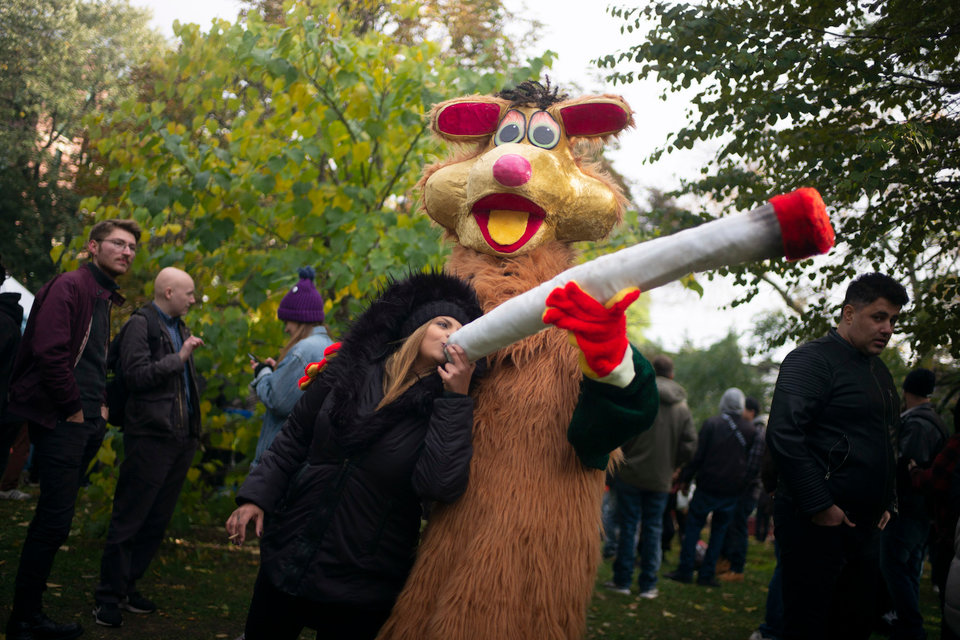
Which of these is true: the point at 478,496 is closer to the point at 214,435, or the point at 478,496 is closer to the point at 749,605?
the point at 214,435

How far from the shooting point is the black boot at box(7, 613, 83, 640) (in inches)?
142

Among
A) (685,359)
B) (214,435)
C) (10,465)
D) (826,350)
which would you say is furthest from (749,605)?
(685,359)

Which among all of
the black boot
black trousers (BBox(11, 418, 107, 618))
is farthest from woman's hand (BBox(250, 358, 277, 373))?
the black boot

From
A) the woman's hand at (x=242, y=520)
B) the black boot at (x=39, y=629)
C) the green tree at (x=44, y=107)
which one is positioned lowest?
the black boot at (x=39, y=629)

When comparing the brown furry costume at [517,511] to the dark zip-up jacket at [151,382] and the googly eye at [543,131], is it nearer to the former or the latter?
the googly eye at [543,131]

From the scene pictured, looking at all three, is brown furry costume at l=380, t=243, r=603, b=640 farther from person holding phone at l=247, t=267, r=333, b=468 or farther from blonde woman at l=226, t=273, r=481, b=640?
person holding phone at l=247, t=267, r=333, b=468

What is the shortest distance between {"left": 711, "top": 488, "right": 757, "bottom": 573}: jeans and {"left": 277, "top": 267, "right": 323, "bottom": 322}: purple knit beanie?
5.45 meters

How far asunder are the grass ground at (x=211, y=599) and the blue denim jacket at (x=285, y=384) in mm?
1231

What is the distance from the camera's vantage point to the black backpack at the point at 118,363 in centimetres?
450

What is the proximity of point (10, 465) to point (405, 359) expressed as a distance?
6.93m

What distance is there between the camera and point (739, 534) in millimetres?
Result: 8266

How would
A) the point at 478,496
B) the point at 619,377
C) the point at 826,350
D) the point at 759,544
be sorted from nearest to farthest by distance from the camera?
the point at 619,377 → the point at 478,496 → the point at 826,350 → the point at 759,544

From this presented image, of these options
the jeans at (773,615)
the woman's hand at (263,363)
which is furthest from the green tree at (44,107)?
the jeans at (773,615)

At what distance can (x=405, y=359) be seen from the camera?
2.60 m
